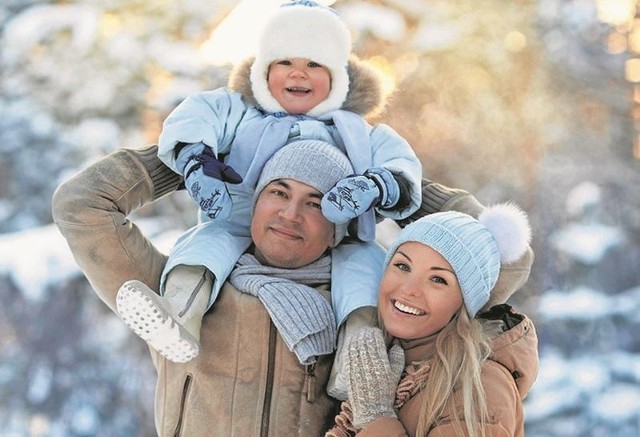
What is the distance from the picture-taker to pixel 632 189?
4.36 m

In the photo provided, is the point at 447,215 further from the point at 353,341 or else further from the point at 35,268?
the point at 35,268

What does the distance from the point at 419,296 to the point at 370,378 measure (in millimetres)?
170

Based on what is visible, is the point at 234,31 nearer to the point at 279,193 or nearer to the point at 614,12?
the point at 279,193

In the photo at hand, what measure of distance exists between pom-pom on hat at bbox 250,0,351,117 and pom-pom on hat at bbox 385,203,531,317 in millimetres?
368

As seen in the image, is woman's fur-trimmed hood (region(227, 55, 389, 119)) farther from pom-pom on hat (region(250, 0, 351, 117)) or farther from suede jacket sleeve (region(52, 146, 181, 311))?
suede jacket sleeve (region(52, 146, 181, 311))

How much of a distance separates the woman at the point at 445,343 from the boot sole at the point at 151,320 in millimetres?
276

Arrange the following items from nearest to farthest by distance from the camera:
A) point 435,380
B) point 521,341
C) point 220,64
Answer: point 435,380
point 521,341
point 220,64

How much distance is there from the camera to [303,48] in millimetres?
1777

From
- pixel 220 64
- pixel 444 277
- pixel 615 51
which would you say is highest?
pixel 615 51

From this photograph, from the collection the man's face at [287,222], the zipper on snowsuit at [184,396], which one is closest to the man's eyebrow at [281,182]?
the man's face at [287,222]

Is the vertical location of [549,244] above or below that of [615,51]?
below

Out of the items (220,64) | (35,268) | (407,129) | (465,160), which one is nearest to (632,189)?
(465,160)

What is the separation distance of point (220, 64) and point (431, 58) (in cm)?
96

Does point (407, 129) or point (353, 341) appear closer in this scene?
point (353, 341)
